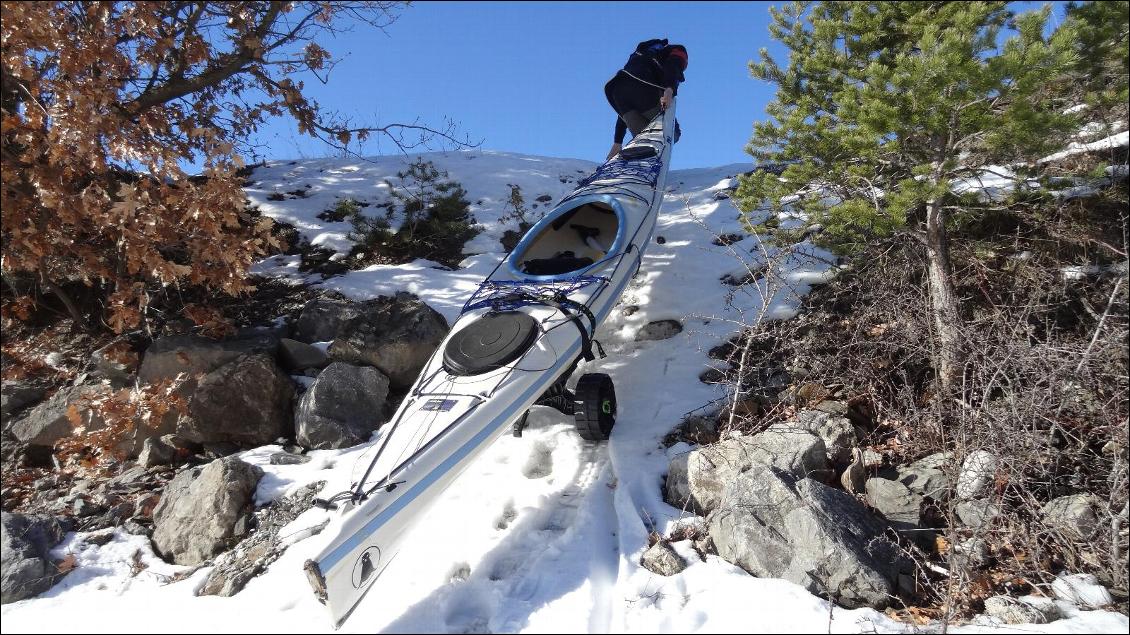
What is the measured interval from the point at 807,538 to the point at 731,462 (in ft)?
2.28

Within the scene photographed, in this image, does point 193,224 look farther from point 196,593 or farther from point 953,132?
point 953,132

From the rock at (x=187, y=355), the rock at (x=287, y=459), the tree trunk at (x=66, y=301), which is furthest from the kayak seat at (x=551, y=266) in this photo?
the tree trunk at (x=66, y=301)

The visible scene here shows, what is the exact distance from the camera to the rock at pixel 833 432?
357 cm

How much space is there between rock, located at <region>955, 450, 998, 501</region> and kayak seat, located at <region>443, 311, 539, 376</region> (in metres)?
2.59

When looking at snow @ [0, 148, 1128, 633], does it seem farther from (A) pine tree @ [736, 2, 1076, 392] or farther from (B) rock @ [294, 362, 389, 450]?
(A) pine tree @ [736, 2, 1076, 392]

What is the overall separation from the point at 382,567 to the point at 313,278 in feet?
14.8

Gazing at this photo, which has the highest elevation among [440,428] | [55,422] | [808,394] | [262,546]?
[440,428]

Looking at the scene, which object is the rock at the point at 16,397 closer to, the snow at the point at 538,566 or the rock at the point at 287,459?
the snow at the point at 538,566

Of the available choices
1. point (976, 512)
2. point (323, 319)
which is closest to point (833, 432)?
point (976, 512)

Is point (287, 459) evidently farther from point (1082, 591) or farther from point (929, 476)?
point (1082, 591)

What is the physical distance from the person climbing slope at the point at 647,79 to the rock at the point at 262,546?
19.7 feet

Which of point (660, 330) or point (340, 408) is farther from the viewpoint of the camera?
point (660, 330)

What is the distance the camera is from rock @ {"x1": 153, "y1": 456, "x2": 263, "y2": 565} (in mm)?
3400

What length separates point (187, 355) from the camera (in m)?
4.73
